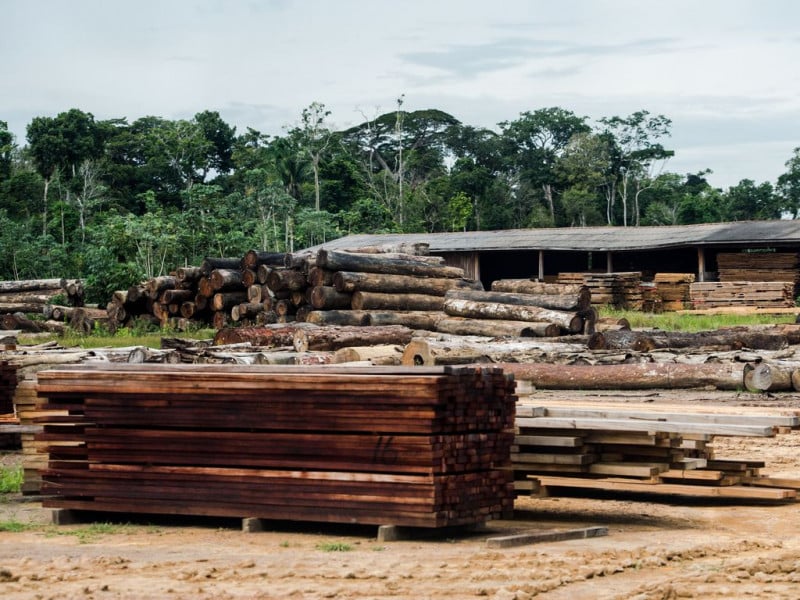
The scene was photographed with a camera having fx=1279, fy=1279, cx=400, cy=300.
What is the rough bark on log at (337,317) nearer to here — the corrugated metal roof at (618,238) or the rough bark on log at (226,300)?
the rough bark on log at (226,300)

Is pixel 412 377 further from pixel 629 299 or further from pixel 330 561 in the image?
pixel 629 299

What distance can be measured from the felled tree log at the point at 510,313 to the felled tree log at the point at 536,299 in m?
0.16

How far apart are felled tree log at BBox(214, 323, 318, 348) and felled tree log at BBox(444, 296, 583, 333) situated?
471cm

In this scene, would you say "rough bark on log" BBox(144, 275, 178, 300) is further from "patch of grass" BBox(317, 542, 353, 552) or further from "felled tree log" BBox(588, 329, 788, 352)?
"patch of grass" BBox(317, 542, 353, 552)

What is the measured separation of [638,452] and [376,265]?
18905mm

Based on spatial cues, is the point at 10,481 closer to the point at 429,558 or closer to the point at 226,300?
the point at 429,558

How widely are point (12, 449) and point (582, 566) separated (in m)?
8.58

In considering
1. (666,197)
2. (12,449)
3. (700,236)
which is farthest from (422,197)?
(12,449)

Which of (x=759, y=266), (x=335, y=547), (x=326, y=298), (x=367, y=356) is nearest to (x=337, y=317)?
(x=326, y=298)

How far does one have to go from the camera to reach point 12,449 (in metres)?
14.3

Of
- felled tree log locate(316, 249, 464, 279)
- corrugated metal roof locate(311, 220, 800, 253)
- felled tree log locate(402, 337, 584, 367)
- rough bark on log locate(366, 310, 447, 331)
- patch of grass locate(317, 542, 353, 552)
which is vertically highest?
corrugated metal roof locate(311, 220, 800, 253)

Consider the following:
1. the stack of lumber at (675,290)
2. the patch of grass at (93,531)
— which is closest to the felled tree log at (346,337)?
the patch of grass at (93,531)

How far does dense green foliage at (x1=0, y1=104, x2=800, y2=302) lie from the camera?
43031mm

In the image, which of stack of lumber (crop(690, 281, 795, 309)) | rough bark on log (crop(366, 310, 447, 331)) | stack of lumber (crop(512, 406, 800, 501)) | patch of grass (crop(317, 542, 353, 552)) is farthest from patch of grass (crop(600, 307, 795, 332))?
patch of grass (crop(317, 542, 353, 552))
